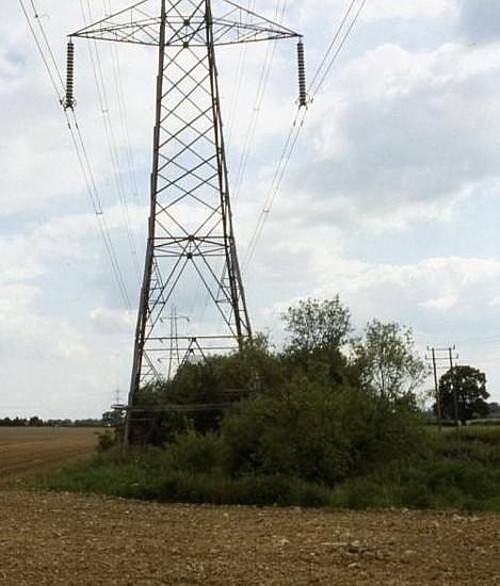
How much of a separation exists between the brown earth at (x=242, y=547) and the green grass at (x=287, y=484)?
327 cm

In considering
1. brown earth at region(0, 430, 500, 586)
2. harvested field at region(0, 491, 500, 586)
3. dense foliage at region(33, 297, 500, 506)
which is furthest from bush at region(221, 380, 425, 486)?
harvested field at region(0, 491, 500, 586)

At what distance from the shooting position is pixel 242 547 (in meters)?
18.0

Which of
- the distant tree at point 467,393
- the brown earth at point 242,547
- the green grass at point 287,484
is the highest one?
the distant tree at point 467,393

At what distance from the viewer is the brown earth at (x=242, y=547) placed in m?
14.6

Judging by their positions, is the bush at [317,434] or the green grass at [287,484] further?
the bush at [317,434]

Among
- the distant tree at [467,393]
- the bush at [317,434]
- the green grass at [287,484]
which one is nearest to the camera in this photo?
the green grass at [287,484]

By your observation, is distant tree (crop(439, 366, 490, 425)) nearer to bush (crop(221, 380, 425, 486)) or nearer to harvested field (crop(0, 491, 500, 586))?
bush (crop(221, 380, 425, 486))

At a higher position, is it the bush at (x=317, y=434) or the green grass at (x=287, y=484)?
the bush at (x=317, y=434)

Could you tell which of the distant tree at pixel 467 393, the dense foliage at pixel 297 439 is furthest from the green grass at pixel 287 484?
the distant tree at pixel 467 393

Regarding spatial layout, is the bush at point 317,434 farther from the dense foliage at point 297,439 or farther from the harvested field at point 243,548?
the harvested field at point 243,548

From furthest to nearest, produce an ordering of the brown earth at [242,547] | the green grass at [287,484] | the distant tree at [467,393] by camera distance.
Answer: the distant tree at [467,393], the green grass at [287,484], the brown earth at [242,547]

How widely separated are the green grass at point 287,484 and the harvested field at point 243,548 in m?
3.44

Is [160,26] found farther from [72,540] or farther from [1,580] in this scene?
[1,580]

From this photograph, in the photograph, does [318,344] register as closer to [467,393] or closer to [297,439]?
[297,439]
